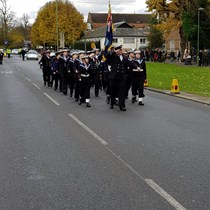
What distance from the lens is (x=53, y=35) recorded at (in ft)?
280

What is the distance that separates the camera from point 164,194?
18.5 feet

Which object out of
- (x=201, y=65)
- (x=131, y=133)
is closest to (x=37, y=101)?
(x=131, y=133)

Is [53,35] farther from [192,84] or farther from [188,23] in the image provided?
[192,84]

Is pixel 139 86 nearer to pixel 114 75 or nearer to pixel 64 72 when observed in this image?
pixel 114 75

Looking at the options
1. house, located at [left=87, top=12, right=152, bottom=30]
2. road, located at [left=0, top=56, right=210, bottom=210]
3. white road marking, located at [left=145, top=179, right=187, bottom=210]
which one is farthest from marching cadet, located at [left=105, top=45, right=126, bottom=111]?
house, located at [left=87, top=12, right=152, bottom=30]

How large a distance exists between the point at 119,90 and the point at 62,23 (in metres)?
72.4

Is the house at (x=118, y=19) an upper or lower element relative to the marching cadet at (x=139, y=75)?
upper

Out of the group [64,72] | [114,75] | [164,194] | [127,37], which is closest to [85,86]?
[114,75]

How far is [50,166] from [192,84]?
17602 millimetres

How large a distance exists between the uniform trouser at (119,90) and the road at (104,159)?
0.41 m

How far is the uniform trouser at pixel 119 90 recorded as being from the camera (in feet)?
44.6

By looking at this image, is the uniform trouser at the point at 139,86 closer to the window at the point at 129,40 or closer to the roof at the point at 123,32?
the roof at the point at 123,32

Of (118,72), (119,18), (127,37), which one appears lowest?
(118,72)

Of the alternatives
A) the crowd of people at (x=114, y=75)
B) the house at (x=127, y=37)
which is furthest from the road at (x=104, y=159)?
the house at (x=127, y=37)
